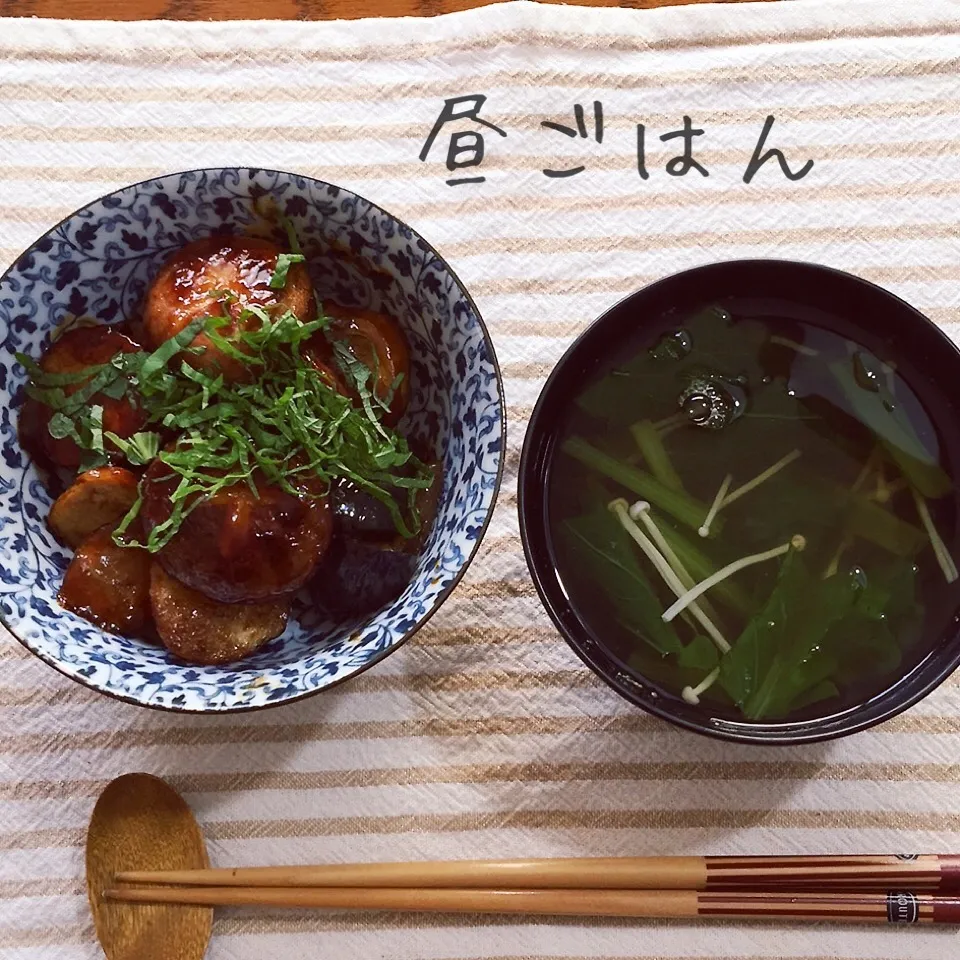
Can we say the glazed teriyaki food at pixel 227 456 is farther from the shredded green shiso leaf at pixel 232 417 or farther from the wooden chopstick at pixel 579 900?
the wooden chopstick at pixel 579 900

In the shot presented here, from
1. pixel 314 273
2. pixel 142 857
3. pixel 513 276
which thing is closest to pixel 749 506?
pixel 513 276

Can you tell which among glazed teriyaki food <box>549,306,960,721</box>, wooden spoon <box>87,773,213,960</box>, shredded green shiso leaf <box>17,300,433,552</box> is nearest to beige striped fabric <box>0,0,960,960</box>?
wooden spoon <box>87,773,213,960</box>

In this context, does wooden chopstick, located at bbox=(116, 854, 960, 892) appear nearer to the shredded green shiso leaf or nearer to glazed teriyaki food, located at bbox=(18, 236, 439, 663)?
glazed teriyaki food, located at bbox=(18, 236, 439, 663)

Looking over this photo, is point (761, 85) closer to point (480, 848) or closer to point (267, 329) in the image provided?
point (267, 329)

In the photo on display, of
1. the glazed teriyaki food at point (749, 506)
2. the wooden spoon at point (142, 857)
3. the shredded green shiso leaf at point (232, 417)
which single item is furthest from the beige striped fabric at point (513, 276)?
the shredded green shiso leaf at point (232, 417)

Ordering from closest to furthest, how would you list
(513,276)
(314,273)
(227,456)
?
(227,456) < (314,273) < (513,276)

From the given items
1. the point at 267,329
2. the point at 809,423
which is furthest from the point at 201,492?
the point at 809,423

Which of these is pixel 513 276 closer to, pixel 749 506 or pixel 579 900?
pixel 749 506
